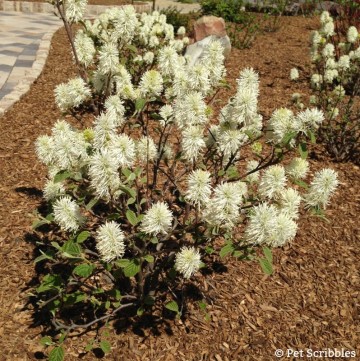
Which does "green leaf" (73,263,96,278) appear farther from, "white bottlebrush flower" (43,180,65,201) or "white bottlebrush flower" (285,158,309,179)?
"white bottlebrush flower" (285,158,309,179)

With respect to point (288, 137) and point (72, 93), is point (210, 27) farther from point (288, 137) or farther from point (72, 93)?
point (288, 137)

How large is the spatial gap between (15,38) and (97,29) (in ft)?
18.9

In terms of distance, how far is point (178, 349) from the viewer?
2.66 m

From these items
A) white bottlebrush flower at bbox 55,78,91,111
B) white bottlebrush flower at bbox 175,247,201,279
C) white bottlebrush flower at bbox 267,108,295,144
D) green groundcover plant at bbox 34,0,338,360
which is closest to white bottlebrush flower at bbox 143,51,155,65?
green groundcover plant at bbox 34,0,338,360

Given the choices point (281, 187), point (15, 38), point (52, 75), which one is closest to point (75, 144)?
point (281, 187)

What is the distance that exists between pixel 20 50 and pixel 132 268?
7.98 metres

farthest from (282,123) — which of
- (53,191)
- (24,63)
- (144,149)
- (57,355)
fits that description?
(24,63)

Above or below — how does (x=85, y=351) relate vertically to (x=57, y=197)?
below

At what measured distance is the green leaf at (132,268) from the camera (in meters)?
2.07

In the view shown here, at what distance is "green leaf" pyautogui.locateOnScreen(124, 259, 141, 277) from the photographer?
2066 mm

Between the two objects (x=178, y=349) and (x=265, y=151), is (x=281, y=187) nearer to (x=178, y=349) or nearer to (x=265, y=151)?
(x=178, y=349)

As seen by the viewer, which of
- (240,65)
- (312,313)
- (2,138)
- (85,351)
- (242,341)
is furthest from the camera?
(240,65)

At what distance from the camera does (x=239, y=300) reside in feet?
9.94

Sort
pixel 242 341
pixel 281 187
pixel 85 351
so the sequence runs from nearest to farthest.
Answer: pixel 281 187
pixel 85 351
pixel 242 341
